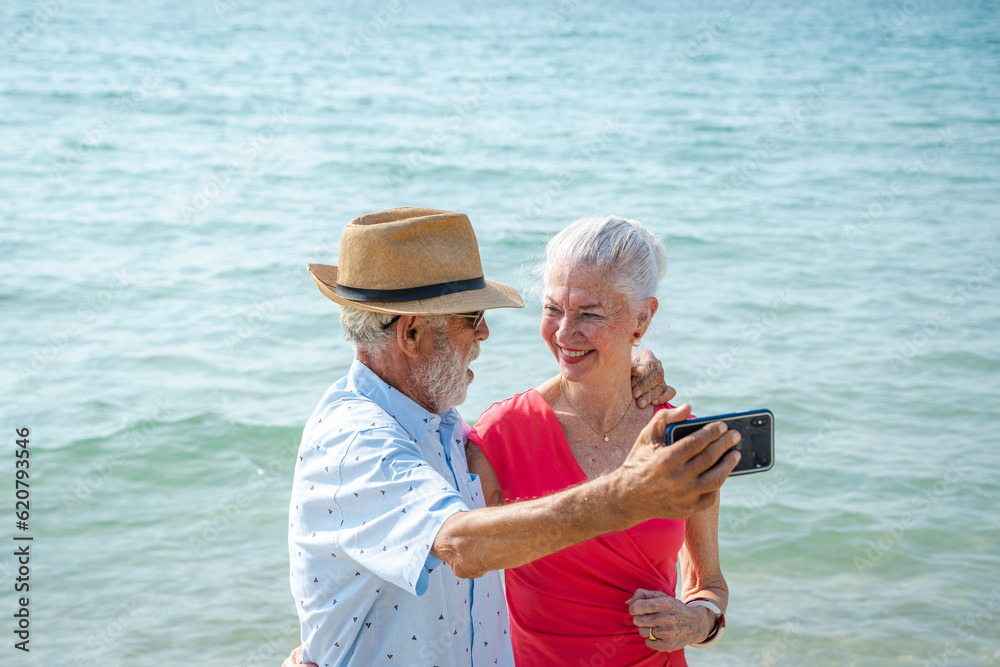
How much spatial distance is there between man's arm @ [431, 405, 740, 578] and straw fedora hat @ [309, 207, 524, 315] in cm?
66

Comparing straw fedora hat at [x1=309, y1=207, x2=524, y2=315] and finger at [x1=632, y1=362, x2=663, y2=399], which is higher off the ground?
straw fedora hat at [x1=309, y1=207, x2=524, y2=315]

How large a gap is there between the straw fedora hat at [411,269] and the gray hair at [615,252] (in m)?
0.51

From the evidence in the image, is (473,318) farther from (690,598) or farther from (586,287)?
(690,598)

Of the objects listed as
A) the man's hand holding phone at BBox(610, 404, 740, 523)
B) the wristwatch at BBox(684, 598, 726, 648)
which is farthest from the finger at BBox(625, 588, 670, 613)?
the man's hand holding phone at BBox(610, 404, 740, 523)

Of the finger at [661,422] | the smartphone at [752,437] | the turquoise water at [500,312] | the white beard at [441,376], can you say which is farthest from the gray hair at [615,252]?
the finger at [661,422]

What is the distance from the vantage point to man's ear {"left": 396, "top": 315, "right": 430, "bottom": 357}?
2393 millimetres

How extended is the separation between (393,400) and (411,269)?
0.33 metres

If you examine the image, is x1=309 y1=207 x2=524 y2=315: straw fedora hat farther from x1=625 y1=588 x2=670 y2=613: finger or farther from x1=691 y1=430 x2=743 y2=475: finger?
x1=625 y1=588 x2=670 y2=613: finger

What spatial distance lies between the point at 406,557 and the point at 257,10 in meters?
45.9

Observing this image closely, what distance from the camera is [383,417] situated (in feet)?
7.34

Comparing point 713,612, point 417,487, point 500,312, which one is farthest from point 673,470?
point 500,312

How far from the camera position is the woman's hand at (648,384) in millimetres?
3154

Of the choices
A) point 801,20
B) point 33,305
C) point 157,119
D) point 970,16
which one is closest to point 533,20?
point 801,20

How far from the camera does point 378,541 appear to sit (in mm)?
1985
